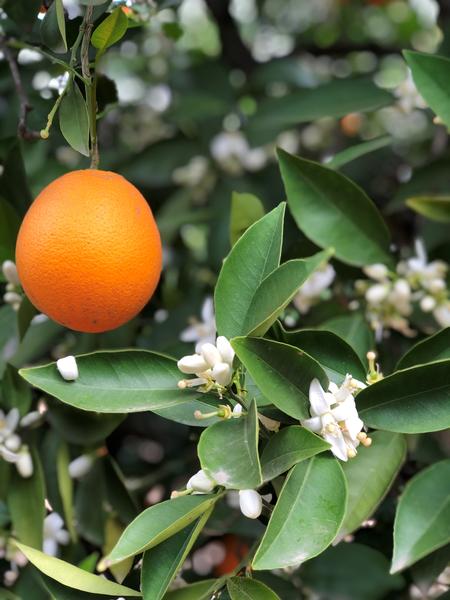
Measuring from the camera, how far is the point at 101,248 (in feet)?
2.63

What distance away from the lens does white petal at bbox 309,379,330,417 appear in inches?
30.7

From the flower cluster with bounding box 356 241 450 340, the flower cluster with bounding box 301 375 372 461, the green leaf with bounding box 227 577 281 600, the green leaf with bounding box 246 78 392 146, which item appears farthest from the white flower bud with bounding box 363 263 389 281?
the green leaf with bounding box 227 577 281 600

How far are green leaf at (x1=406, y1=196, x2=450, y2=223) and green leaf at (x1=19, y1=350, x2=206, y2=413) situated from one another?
472 mm

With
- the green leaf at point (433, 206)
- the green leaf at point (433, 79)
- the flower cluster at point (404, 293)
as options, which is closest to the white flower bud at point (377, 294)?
the flower cluster at point (404, 293)

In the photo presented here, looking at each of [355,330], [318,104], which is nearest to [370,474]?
[355,330]

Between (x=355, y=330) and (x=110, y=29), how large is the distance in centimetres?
55

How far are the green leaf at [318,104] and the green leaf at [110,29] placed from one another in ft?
1.92

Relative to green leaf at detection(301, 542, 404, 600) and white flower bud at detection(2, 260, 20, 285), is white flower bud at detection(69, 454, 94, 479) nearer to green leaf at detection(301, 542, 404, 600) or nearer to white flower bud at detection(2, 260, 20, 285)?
white flower bud at detection(2, 260, 20, 285)

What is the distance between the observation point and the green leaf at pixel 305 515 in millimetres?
699

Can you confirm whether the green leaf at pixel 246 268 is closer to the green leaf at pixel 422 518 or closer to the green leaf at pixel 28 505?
the green leaf at pixel 422 518

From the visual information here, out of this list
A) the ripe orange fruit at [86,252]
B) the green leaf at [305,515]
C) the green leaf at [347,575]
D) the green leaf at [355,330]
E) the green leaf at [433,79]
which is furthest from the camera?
the green leaf at [347,575]

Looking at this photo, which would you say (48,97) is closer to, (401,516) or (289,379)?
(289,379)

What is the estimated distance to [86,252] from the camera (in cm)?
80

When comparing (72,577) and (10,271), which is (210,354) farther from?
(10,271)
